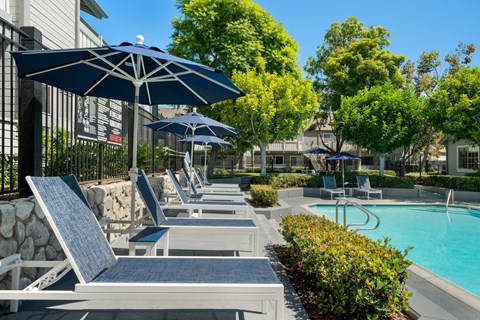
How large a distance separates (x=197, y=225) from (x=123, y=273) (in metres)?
1.81

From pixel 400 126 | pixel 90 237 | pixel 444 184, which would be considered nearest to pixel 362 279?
pixel 90 237

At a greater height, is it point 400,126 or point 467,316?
point 400,126

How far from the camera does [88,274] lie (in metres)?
2.50

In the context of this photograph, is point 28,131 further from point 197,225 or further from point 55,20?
point 55,20

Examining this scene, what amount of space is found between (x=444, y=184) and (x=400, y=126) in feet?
14.7

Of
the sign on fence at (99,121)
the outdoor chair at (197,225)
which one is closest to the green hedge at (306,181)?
the sign on fence at (99,121)

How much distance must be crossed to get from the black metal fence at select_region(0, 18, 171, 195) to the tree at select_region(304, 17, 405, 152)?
20896 millimetres

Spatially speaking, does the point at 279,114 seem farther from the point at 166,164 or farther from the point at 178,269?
the point at 178,269

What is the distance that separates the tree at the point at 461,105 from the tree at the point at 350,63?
25.5 feet

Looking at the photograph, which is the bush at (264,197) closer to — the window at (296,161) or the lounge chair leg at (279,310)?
the lounge chair leg at (279,310)

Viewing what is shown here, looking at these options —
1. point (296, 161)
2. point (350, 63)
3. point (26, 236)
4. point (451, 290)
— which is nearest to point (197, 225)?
point (26, 236)

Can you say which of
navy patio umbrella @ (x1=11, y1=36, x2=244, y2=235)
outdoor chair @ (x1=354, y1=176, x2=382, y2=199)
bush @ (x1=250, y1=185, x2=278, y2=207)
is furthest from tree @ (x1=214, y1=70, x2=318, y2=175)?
navy patio umbrella @ (x1=11, y1=36, x2=244, y2=235)

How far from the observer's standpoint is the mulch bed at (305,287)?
3.06m

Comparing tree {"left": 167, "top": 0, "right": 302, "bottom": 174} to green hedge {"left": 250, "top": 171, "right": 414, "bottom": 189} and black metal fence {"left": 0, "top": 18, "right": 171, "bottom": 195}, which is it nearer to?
green hedge {"left": 250, "top": 171, "right": 414, "bottom": 189}
